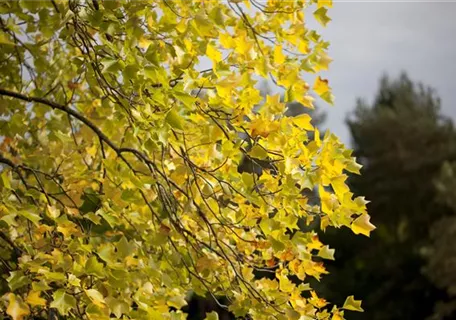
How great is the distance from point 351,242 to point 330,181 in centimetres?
2007

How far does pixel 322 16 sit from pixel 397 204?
2072cm

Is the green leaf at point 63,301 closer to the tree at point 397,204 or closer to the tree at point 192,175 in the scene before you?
the tree at point 192,175

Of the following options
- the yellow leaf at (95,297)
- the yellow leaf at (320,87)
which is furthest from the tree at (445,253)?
the yellow leaf at (95,297)

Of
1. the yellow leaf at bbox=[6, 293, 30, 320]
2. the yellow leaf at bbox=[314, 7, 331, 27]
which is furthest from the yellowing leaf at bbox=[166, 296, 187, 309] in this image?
the yellow leaf at bbox=[314, 7, 331, 27]

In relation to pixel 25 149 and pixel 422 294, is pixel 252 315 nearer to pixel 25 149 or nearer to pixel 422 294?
pixel 25 149

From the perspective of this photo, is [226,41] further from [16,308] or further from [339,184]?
[16,308]

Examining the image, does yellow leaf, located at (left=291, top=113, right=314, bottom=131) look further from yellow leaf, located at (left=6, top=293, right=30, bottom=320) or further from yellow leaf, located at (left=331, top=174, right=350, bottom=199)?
yellow leaf, located at (left=6, top=293, right=30, bottom=320)

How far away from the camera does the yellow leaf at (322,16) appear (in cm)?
290

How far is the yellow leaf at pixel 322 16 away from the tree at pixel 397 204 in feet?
56.3

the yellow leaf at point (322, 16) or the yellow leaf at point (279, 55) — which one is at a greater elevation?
the yellow leaf at point (322, 16)

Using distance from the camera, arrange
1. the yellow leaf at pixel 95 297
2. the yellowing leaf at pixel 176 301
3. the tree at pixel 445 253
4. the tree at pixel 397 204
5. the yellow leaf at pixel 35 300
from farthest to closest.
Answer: the tree at pixel 397 204 < the tree at pixel 445 253 < the yellowing leaf at pixel 176 301 < the yellow leaf at pixel 35 300 < the yellow leaf at pixel 95 297

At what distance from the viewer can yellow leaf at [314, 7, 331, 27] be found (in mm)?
2904

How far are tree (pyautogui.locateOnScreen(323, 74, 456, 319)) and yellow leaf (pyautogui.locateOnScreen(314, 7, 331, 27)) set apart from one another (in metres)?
17.2

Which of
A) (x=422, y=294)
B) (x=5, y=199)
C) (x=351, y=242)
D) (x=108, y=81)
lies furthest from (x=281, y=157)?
(x=351, y=242)
